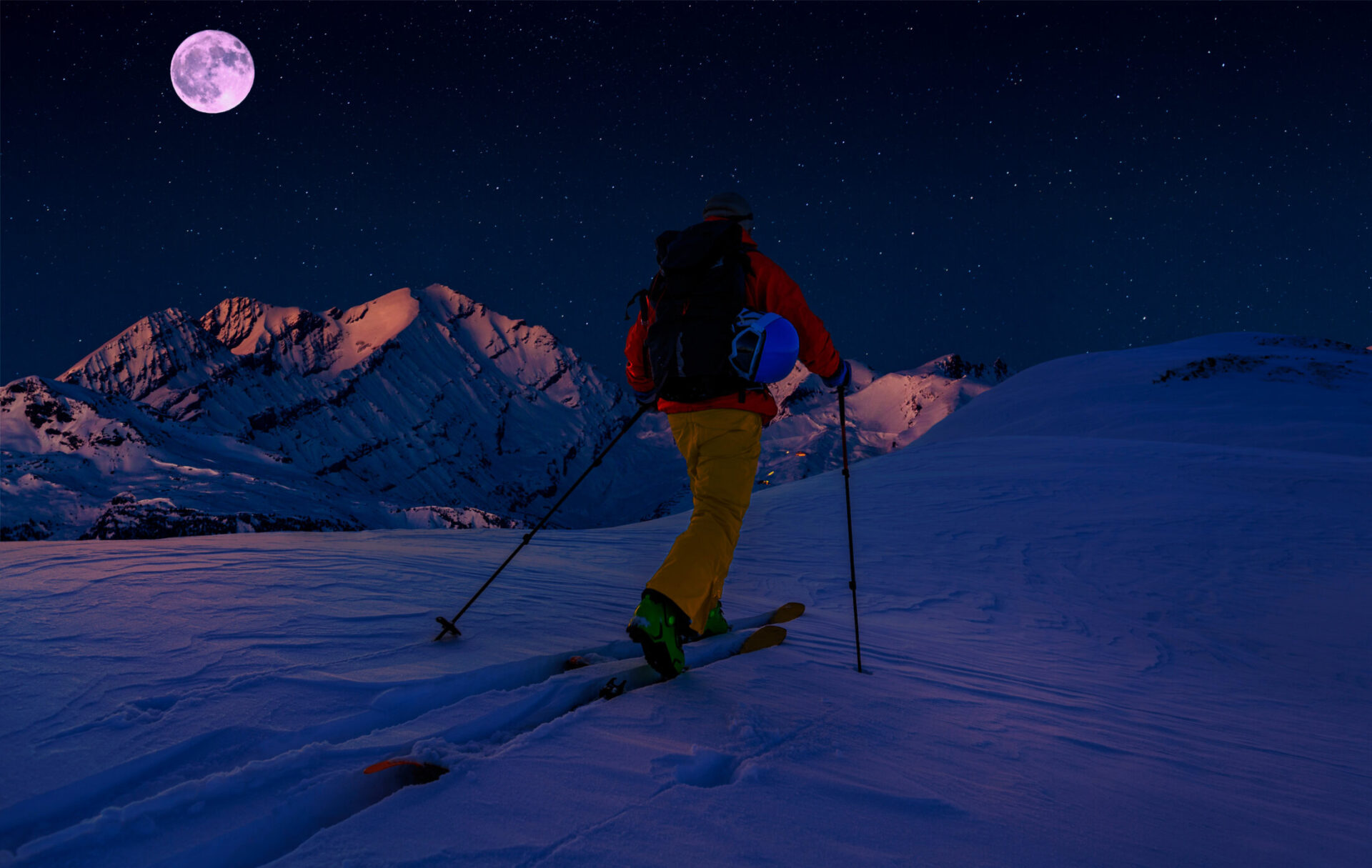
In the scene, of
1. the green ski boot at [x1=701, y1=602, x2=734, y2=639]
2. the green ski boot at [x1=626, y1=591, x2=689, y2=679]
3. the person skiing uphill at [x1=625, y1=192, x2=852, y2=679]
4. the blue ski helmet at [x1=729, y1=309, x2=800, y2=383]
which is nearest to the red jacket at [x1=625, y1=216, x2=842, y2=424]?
the person skiing uphill at [x1=625, y1=192, x2=852, y2=679]

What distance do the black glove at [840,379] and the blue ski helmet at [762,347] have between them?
0.61 meters

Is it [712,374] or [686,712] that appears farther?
[712,374]

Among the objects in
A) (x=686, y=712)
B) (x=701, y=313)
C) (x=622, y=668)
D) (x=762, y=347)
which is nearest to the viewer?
(x=686, y=712)

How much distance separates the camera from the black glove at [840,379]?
4004 mm

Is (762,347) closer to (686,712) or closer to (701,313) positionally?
(701,313)

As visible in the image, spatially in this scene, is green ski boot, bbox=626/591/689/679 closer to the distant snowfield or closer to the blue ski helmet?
the distant snowfield

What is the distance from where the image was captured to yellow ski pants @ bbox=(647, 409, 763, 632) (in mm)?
3146

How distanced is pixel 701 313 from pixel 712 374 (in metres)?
0.34

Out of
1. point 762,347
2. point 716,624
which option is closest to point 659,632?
point 716,624

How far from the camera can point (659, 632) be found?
299 centimetres

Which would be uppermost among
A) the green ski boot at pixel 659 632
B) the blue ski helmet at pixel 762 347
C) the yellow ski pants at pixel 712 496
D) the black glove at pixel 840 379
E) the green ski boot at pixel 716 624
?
the blue ski helmet at pixel 762 347

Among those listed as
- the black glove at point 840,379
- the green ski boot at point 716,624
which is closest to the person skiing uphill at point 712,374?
the black glove at point 840,379

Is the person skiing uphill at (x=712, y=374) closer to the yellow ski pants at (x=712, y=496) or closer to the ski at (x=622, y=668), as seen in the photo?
the yellow ski pants at (x=712, y=496)

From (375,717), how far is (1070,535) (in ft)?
27.3
